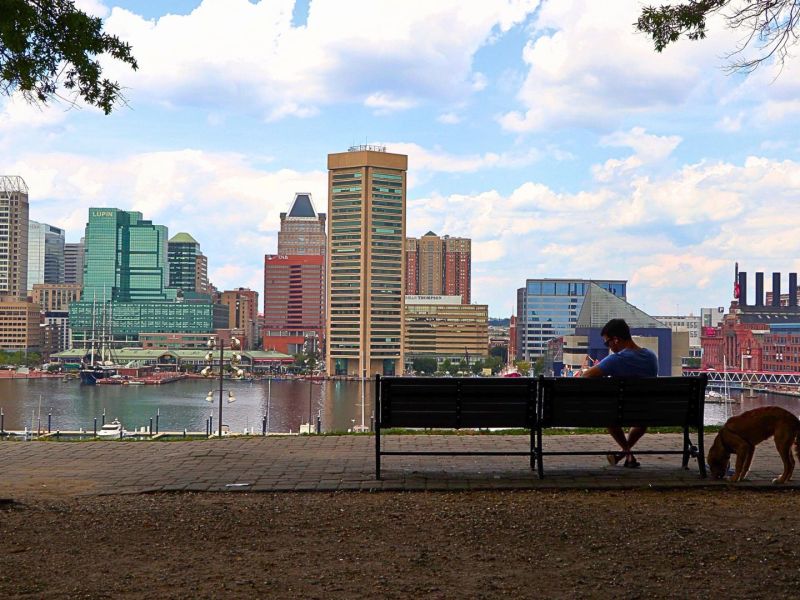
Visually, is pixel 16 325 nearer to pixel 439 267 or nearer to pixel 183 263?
pixel 183 263

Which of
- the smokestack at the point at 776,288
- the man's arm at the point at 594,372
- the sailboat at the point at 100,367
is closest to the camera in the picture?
the man's arm at the point at 594,372

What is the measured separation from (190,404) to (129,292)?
3945 inches

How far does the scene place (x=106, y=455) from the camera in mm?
6520

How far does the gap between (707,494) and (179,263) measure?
185m

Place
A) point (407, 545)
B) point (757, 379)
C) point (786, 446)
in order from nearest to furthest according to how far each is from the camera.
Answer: point (407, 545)
point (786, 446)
point (757, 379)

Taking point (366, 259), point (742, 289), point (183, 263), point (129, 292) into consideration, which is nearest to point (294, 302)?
point (129, 292)

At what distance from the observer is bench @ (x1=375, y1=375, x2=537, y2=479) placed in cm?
508

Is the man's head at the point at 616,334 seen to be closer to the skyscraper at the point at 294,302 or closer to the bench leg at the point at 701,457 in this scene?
the bench leg at the point at 701,457

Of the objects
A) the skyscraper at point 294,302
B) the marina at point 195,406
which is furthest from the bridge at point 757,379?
the skyscraper at point 294,302

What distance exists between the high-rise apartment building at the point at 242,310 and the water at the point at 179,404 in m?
63.0

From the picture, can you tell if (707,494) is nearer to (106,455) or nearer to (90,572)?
(90,572)

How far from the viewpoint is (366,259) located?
120625mm

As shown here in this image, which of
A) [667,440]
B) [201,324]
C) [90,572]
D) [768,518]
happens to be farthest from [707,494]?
[201,324]

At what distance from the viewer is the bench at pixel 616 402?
5098 mm
